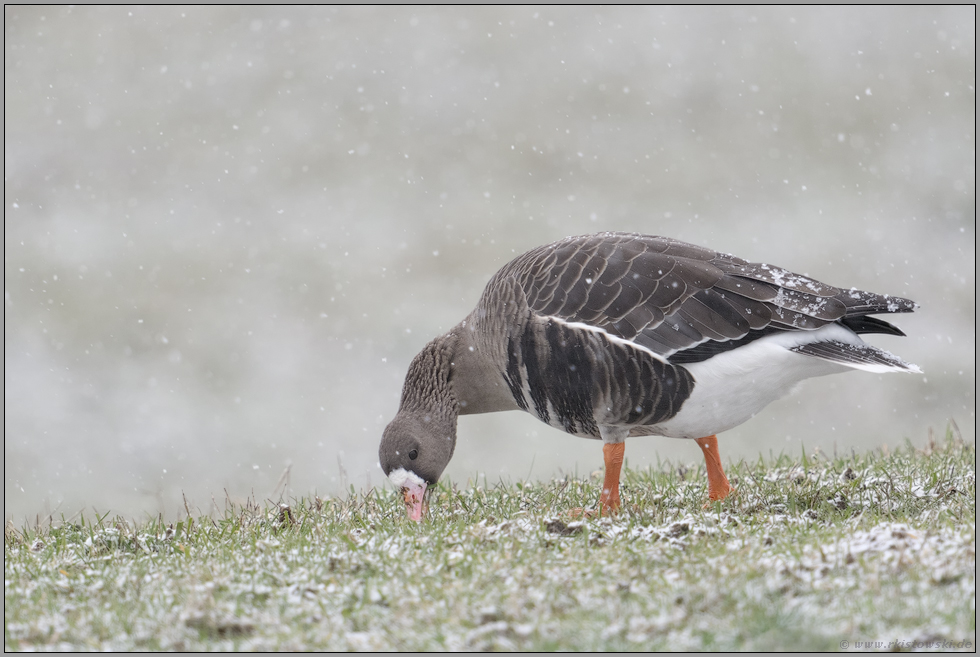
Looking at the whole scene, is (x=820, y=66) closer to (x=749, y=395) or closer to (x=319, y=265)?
(x=319, y=265)

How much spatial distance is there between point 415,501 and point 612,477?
5.71 ft

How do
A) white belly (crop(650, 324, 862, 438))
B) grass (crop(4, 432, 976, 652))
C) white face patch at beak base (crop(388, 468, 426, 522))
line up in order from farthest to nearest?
white face patch at beak base (crop(388, 468, 426, 522)) < white belly (crop(650, 324, 862, 438)) < grass (crop(4, 432, 976, 652))

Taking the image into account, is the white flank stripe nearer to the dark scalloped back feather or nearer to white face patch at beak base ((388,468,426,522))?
the dark scalloped back feather

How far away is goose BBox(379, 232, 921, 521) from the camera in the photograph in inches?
250

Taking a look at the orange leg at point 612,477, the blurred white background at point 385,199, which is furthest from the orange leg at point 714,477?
the blurred white background at point 385,199

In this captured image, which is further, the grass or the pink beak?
the pink beak

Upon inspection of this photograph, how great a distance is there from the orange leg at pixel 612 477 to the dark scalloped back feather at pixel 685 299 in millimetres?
950

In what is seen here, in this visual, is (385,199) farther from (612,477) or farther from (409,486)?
(612,477)

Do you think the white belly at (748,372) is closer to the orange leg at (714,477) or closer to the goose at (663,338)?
the goose at (663,338)

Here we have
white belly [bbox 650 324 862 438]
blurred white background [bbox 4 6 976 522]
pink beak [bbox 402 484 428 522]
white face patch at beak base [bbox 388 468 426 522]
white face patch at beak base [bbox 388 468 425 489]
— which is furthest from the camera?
blurred white background [bbox 4 6 976 522]

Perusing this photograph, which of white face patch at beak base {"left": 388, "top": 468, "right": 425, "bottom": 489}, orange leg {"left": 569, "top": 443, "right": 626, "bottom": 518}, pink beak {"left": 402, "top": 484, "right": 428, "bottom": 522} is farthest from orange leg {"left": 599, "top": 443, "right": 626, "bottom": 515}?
white face patch at beak base {"left": 388, "top": 468, "right": 425, "bottom": 489}

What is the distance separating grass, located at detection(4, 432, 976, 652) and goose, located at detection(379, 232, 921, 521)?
0.77 metres

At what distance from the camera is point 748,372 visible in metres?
6.36

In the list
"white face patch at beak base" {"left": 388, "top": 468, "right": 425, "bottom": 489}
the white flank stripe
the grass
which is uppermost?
the white flank stripe
